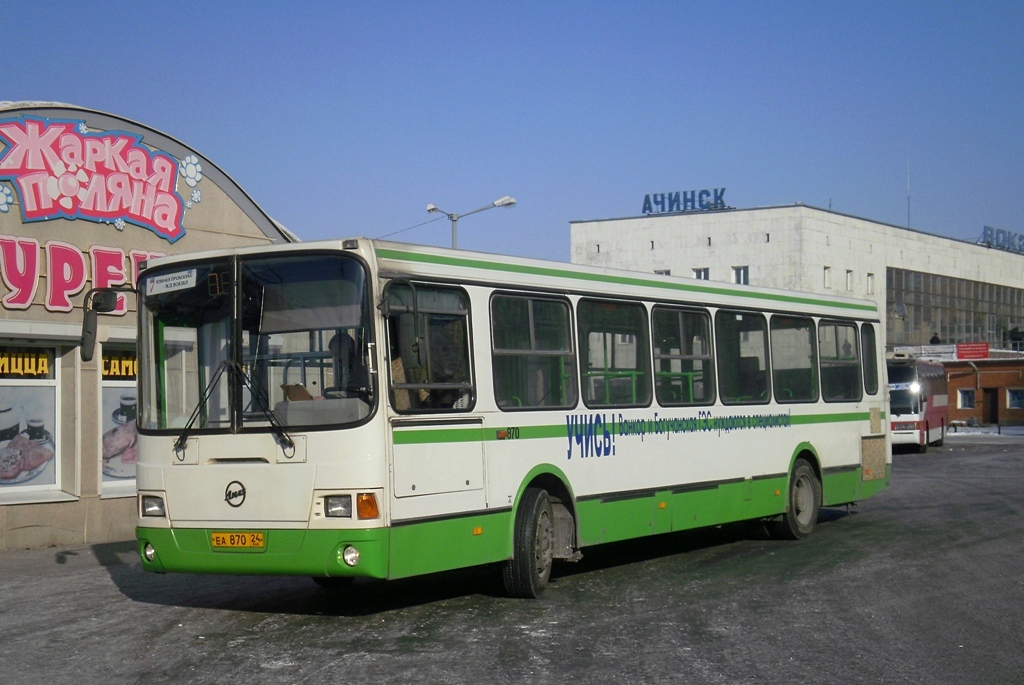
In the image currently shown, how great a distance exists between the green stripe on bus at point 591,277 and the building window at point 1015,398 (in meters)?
60.9

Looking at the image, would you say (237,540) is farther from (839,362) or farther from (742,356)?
(839,362)

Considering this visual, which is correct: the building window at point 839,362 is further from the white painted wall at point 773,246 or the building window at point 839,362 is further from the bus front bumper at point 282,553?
the white painted wall at point 773,246

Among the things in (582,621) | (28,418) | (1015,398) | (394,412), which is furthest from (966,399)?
(394,412)

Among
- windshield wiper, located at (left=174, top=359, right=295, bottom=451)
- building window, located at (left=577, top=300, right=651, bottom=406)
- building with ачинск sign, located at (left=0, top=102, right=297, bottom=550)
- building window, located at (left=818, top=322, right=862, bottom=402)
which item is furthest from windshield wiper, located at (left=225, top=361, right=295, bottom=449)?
building window, located at (left=818, top=322, right=862, bottom=402)

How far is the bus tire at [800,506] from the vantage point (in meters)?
15.5

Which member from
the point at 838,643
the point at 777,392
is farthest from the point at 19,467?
the point at 838,643

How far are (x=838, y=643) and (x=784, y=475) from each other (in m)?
6.65

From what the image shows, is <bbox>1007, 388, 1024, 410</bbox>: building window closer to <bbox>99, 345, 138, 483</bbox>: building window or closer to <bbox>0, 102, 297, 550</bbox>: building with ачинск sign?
<bbox>0, 102, 297, 550</bbox>: building with ачинск sign

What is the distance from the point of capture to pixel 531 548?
10.8 m

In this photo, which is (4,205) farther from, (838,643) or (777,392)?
(838,643)

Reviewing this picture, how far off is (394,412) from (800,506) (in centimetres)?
803

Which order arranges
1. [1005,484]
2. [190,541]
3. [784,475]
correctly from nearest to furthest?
[190,541] < [784,475] < [1005,484]

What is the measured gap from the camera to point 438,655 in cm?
843

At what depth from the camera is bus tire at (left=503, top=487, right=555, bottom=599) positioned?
1068cm
